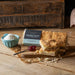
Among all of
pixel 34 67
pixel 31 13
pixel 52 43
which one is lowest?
pixel 34 67

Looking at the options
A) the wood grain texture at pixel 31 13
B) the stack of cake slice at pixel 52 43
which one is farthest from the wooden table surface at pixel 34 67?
the wood grain texture at pixel 31 13

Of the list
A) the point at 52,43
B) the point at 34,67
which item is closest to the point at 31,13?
the point at 52,43

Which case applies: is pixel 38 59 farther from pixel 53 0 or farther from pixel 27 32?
pixel 53 0

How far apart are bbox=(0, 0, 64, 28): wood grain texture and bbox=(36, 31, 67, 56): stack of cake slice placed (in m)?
0.53

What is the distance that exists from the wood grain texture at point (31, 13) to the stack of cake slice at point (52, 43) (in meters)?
0.53

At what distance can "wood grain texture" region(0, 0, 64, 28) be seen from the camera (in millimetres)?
1556

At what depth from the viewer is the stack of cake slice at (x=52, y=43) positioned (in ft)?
3.26

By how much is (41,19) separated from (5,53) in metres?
0.68

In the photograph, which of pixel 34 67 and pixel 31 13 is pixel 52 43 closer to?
pixel 34 67

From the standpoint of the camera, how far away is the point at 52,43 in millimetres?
1014

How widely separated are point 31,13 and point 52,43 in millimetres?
679

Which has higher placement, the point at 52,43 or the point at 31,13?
the point at 31,13

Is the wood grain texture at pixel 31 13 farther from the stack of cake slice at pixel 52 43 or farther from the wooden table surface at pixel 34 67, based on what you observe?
the wooden table surface at pixel 34 67

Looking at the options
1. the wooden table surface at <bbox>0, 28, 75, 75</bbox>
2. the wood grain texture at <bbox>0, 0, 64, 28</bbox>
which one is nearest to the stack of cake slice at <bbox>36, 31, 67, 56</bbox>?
the wooden table surface at <bbox>0, 28, 75, 75</bbox>
